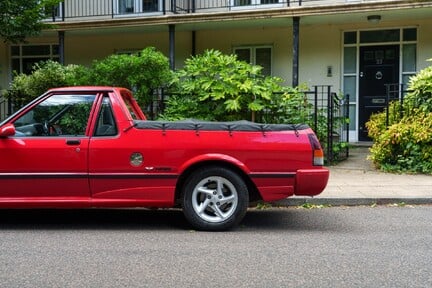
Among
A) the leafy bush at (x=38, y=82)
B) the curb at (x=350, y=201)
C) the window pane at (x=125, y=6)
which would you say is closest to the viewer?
the curb at (x=350, y=201)

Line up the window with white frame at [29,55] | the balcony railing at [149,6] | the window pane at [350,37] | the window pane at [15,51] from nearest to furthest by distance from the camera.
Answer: the window pane at [350,37] < the balcony railing at [149,6] < the window with white frame at [29,55] < the window pane at [15,51]

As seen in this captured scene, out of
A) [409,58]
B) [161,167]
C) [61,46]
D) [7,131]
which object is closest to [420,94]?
[409,58]

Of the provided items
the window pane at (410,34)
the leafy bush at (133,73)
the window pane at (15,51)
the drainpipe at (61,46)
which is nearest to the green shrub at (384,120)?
the window pane at (410,34)

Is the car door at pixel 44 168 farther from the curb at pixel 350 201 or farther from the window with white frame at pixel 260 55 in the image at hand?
the window with white frame at pixel 260 55

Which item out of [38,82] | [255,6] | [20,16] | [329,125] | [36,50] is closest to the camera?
[329,125]

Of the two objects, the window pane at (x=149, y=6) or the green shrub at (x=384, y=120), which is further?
the window pane at (x=149, y=6)

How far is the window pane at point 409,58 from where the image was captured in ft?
48.0

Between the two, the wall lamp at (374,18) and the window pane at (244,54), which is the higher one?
the wall lamp at (374,18)

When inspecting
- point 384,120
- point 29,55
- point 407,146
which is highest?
point 29,55

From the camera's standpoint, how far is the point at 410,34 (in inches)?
575

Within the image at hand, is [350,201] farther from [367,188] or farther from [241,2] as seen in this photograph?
[241,2]

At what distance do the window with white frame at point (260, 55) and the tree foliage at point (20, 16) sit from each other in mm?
6058

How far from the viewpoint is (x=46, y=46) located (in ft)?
59.4

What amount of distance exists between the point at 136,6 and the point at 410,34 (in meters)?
8.03
